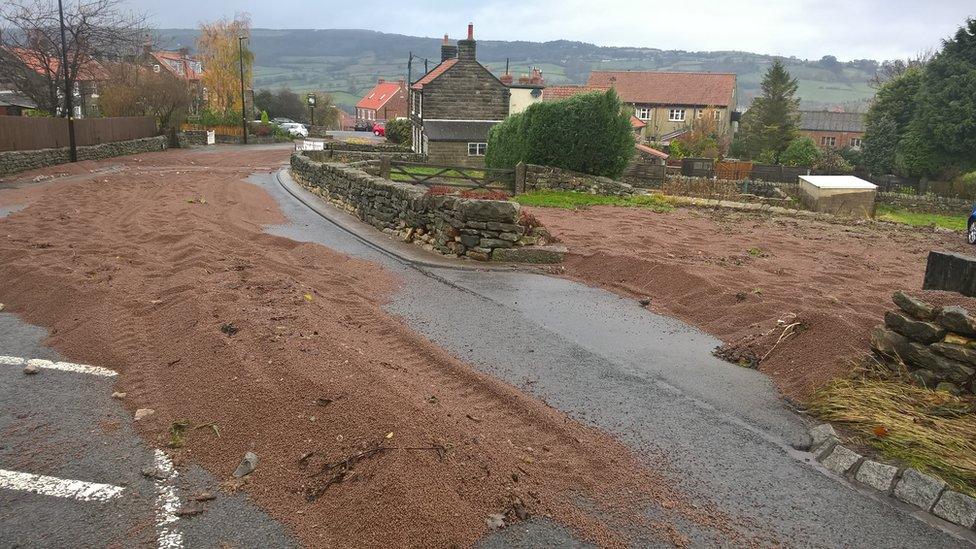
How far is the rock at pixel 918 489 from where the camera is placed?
4.59 m

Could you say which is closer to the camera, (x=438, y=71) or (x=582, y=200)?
(x=582, y=200)

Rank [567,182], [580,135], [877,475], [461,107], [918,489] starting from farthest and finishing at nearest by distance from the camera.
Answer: [461,107], [580,135], [567,182], [877,475], [918,489]

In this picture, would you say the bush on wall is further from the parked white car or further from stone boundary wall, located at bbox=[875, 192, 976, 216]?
→ the parked white car

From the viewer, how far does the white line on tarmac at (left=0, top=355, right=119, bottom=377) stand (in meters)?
6.37

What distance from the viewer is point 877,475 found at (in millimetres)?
4891

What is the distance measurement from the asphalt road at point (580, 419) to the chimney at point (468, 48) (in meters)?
41.3

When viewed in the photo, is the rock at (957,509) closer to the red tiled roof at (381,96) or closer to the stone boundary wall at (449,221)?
the stone boundary wall at (449,221)

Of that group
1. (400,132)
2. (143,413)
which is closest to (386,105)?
(400,132)

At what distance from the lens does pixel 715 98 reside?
258ft

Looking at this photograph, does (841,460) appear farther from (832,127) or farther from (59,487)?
(832,127)

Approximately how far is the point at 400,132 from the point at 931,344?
56628 millimetres

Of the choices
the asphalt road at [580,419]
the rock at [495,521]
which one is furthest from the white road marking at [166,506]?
the rock at [495,521]

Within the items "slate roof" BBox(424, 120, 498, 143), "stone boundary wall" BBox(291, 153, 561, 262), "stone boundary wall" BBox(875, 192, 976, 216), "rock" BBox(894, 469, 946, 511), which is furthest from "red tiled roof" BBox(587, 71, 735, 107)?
"rock" BBox(894, 469, 946, 511)

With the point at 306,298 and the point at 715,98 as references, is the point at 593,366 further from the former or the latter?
the point at 715,98
